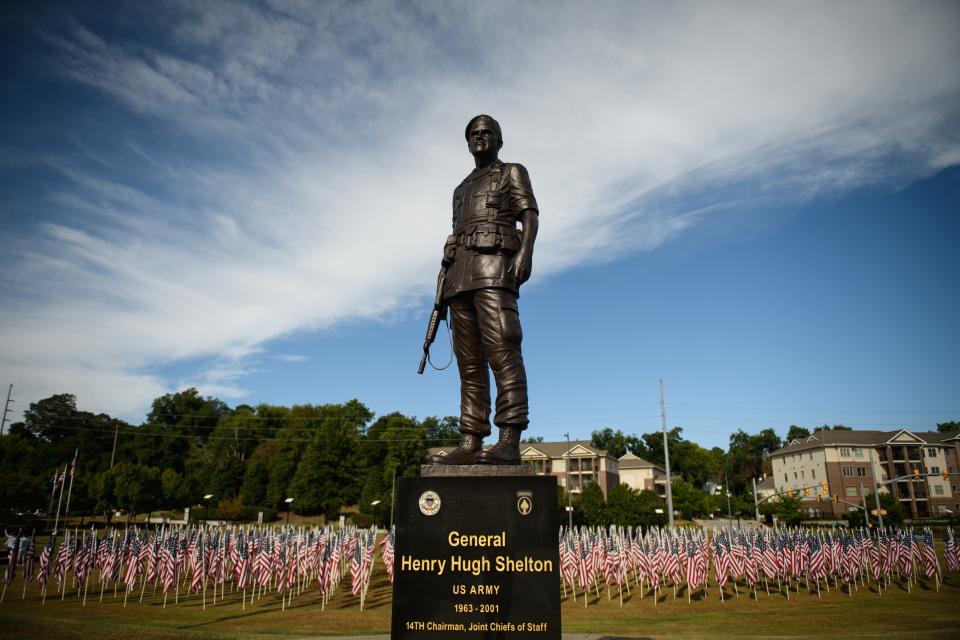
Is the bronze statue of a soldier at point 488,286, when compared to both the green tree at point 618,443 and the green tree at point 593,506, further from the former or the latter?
the green tree at point 618,443

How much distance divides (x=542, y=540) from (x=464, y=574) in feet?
2.54

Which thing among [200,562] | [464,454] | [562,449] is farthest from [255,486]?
[464,454]

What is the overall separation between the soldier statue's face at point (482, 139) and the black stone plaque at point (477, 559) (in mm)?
4050

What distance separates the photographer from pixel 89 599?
69.3 feet

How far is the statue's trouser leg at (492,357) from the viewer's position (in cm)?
625

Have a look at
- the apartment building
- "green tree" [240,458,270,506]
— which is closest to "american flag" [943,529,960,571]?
the apartment building

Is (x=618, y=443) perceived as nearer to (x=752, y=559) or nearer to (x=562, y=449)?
(x=562, y=449)

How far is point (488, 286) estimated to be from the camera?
6.48 metres

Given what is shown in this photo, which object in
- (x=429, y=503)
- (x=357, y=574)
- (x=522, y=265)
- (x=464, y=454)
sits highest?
(x=522, y=265)

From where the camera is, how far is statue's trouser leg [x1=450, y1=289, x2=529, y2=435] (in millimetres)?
6254

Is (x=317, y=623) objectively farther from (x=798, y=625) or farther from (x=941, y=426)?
(x=941, y=426)

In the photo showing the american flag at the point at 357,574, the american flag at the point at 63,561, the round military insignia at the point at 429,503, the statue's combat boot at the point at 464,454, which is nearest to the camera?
the round military insignia at the point at 429,503

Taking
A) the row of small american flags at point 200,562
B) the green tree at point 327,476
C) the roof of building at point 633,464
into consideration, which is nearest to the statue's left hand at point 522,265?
the row of small american flags at point 200,562

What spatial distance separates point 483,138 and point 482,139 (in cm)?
2
